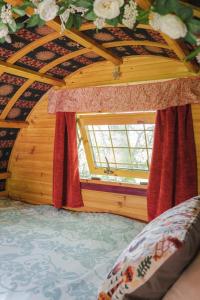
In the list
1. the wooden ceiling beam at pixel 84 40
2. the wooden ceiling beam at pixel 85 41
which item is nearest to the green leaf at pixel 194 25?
the wooden ceiling beam at pixel 84 40

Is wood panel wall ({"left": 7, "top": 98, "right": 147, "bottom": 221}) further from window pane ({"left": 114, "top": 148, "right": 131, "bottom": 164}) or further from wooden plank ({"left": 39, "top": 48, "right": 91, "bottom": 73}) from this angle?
wooden plank ({"left": 39, "top": 48, "right": 91, "bottom": 73})

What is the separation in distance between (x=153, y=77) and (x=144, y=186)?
4.01 feet

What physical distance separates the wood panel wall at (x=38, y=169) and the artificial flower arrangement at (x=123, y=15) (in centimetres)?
246

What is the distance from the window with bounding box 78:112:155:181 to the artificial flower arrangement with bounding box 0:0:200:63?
2.02 m

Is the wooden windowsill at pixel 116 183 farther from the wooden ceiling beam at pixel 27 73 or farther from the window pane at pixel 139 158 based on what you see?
the wooden ceiling beam at pixel 27 73

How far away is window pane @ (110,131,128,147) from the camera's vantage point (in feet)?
11.2

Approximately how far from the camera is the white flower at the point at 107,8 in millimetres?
965

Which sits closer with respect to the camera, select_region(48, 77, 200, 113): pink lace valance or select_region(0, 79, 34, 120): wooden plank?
select_region(48, 77, 200, 113): pink lace valance

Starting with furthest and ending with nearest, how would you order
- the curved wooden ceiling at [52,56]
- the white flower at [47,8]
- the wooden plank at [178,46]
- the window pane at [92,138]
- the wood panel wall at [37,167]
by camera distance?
1. the window pane at [92,138]
2. the wood panel wall at [37,167]
3. the curved wooden ceiling at [52,56]
4. the wooden plank at [178,46]
5. the white flower at [47,8]

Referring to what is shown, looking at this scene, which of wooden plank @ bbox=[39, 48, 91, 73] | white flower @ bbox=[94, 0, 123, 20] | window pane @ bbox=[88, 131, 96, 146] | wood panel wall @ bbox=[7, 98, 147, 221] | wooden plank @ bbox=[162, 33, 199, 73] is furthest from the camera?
window pane @ bbox=[88, 131, 96, 146]

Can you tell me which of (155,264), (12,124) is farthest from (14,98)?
(155,264)

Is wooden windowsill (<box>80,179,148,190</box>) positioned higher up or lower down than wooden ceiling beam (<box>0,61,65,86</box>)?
lower down

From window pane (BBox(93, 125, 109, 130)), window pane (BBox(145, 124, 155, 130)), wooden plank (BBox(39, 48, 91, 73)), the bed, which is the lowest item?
the bed

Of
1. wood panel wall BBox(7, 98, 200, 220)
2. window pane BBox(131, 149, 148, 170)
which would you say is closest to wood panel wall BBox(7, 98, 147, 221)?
wood panel wall BBox(7, 98, 200, 220)
